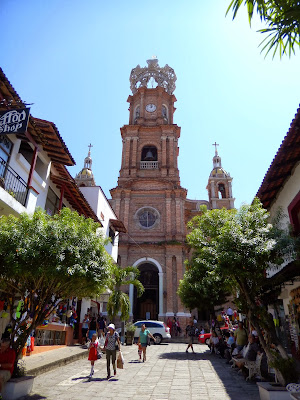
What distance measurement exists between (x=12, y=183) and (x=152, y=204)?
21239 millimetres

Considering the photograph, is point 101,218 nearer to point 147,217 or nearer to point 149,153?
point 147,217

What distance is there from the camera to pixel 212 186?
3903 centimetres

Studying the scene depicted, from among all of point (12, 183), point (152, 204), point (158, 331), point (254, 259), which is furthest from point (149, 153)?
point (254, 259)

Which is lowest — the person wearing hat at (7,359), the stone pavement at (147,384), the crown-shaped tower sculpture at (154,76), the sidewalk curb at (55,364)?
the stone pavement at (147,384)

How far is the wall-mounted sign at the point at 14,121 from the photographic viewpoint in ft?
26.0

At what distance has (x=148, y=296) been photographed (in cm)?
2898

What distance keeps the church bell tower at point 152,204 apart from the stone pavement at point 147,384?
15.9m

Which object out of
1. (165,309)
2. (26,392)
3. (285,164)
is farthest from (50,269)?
(165,309)

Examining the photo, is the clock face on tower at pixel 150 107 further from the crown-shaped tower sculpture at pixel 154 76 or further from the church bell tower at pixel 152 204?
the crown-shaped tower sculpture at pixel 154 76

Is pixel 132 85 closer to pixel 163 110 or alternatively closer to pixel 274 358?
pixel 163 110

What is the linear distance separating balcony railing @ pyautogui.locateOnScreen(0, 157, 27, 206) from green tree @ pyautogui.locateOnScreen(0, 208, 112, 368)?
202 cm

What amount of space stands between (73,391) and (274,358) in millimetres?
4587

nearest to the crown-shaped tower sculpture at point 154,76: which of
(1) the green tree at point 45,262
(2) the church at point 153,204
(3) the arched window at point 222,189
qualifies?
(2) the church at point 153,204

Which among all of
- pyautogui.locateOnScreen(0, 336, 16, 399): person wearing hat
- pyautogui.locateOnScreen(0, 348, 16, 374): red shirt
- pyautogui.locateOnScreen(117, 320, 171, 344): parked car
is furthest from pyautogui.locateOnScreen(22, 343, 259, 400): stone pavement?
pyautogui.locateOnScreen(117, 320, 171, 344): parked car
